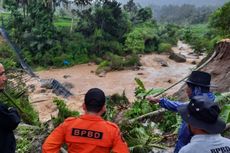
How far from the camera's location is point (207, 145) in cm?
285

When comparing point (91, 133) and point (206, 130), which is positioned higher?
point (206, 130)

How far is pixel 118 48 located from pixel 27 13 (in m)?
7.85

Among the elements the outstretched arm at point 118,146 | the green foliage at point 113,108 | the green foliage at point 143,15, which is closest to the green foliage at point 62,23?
the green foliage at point 143,15

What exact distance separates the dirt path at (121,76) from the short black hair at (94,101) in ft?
52.4

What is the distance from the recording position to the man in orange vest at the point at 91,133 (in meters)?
Answer: 3.16

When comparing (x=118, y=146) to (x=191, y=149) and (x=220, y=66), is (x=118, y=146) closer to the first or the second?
(x=191, y=149)

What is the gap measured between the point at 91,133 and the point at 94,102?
0.25 metres

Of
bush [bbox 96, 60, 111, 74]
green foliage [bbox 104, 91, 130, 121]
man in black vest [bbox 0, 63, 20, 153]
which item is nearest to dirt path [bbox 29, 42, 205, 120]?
bush [bbox 96, 60, 111, 74]

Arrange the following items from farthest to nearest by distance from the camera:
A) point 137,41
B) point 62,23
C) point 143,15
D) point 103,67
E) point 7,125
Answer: point 143,15 → point 62,23 → point 137,41 → point 103,67 → point 7,125

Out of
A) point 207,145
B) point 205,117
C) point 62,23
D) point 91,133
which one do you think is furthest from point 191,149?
point 62,23

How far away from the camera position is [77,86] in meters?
23.6

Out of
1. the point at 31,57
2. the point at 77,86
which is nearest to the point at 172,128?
the point at 77,86

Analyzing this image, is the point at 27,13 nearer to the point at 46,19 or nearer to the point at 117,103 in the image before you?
the point at 46,19

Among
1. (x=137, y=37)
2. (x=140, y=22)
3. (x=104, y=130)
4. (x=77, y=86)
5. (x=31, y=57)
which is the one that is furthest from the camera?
(x=140, y=22)
